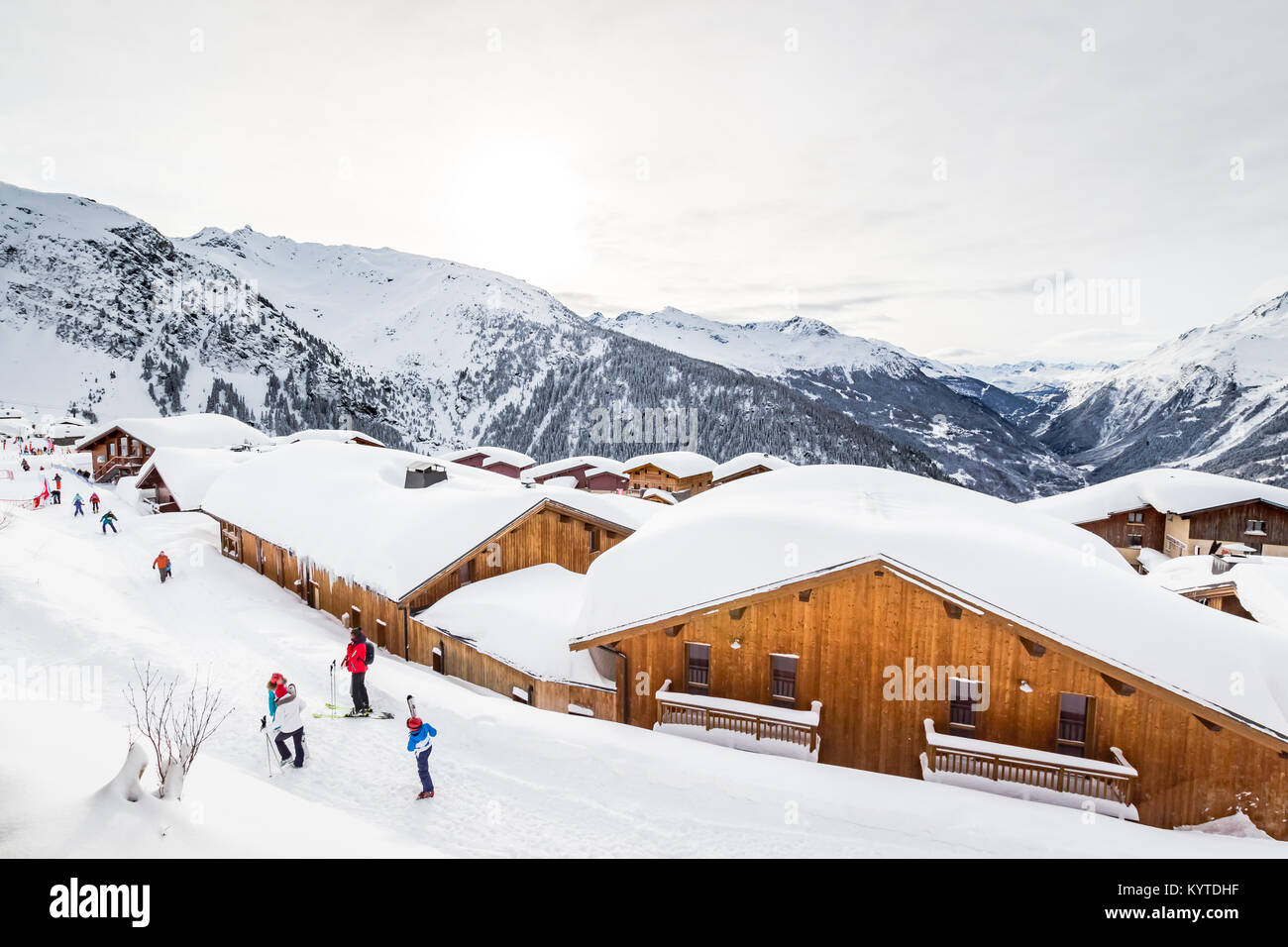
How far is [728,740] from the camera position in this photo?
12805 mm

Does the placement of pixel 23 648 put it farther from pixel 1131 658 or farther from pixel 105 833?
pixel 1131 658

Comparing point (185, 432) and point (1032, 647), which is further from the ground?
point (185, 432)

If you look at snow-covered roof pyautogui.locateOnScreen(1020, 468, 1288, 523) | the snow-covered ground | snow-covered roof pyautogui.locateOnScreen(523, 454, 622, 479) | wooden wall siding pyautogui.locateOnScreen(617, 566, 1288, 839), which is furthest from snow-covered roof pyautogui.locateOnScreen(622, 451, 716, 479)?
wooden wall siding pyautogui.locateOnScreen(617, 566, 1288, 839)

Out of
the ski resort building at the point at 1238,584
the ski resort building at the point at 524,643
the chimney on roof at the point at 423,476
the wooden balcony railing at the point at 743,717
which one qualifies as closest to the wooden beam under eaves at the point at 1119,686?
the wooden balcony railing at the point at 743,717

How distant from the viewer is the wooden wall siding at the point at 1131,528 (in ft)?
142

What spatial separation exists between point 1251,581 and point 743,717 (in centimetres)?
1973

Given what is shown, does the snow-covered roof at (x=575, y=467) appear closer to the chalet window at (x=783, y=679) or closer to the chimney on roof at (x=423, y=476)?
the chimney on roof at (x=423, y=476)

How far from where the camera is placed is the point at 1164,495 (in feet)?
135

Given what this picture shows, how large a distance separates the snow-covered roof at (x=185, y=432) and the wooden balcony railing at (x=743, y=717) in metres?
50.6

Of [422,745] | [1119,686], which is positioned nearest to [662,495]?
[1119,686]

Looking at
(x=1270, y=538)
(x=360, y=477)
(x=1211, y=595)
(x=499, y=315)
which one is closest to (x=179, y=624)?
(x=360, y=477)

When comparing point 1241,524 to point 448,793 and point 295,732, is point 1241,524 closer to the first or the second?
point 448,793
